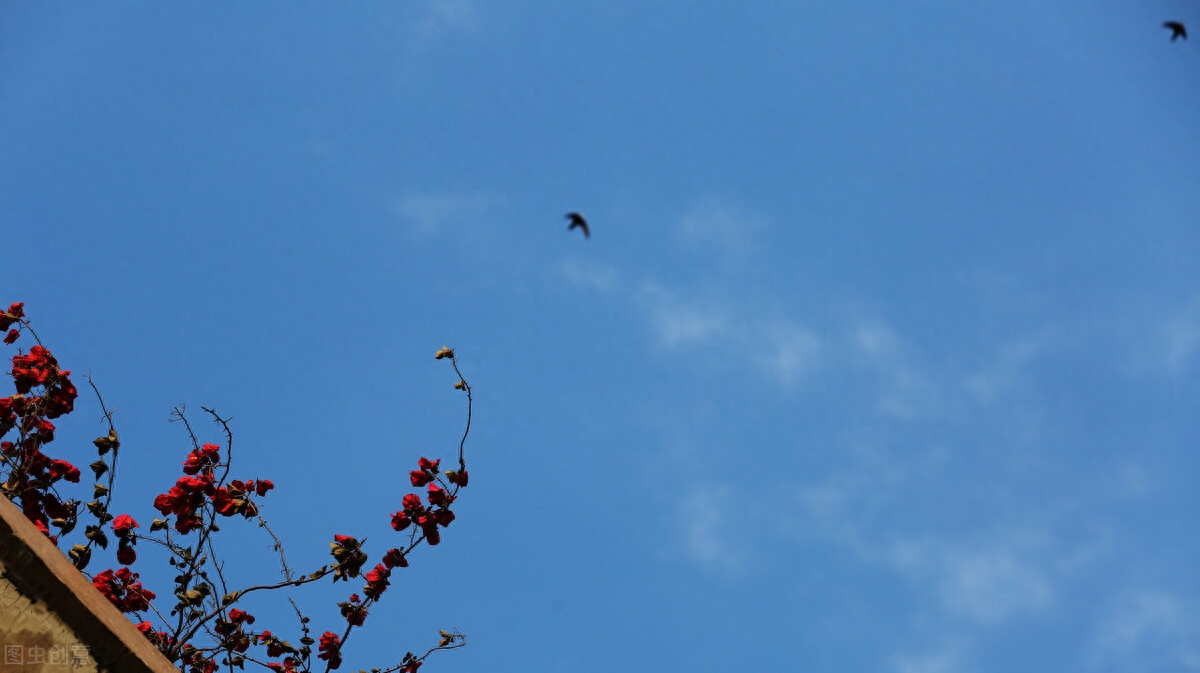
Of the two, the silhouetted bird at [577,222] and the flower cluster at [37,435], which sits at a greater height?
the silhouetted bird at [577,222]

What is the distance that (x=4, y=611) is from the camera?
432cm

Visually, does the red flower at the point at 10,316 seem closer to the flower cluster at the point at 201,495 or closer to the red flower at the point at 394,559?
the flower cluster at the point at 201,495

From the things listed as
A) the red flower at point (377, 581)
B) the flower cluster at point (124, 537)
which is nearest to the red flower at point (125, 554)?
the flower cluster at point (124, 537)

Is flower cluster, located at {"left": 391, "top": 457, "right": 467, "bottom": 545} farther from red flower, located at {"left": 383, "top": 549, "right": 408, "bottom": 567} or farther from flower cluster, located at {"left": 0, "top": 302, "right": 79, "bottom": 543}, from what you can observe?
flower cluster, located at {"left": 0, "top": 302, "right": 79, "bottom": 543}

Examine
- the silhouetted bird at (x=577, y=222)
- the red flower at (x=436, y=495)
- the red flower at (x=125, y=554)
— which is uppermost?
the silhouetted bird at (x=577, y=222)

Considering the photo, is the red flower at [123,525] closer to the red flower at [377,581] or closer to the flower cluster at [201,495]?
the flower cluster at [201,495]

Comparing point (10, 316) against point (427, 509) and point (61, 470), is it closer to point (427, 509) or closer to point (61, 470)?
point (61, 470)

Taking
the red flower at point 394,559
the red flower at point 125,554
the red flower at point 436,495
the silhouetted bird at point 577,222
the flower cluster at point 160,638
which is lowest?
the flower cluster at point 160,638

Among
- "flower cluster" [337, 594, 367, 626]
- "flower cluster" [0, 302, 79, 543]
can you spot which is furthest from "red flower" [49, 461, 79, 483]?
"flower cluster" [337, 594, 367, 626]

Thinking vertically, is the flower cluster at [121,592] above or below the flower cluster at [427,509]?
below

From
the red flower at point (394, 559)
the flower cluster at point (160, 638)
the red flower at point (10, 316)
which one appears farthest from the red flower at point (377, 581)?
the red flower at point (10, 316)

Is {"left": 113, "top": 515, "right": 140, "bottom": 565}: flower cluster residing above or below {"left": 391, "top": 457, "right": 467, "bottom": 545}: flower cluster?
below

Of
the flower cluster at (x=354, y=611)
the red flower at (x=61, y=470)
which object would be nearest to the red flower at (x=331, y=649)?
the flower cluster at (x=354, y=611)

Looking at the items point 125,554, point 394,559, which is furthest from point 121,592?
point 394,559
